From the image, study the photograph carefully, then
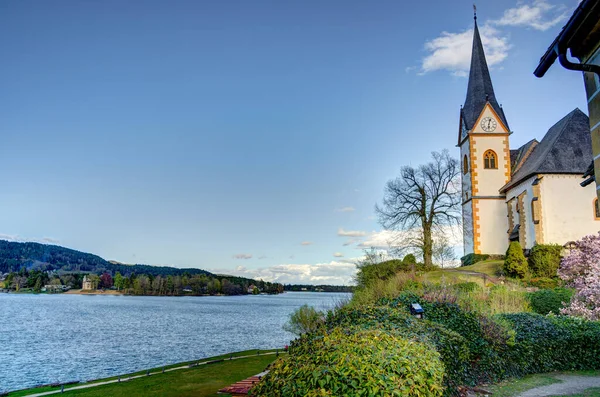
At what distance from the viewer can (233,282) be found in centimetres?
19625

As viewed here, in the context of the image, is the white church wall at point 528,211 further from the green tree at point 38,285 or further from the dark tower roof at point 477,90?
the green tree at point 38,285

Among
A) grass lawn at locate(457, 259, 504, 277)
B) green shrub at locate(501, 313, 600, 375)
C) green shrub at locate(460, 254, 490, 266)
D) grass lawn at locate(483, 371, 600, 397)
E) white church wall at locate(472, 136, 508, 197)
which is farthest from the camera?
white church wall at locate(472, 136, 508, 197)

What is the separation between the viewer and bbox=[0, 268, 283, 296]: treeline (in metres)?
174

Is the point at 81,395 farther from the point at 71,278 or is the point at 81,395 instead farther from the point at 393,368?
the point at 71,278

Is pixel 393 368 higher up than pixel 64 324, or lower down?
higher up

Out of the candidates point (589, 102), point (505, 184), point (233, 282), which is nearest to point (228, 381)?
point (589, 102)

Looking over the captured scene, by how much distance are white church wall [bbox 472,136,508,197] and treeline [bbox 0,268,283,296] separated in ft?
504

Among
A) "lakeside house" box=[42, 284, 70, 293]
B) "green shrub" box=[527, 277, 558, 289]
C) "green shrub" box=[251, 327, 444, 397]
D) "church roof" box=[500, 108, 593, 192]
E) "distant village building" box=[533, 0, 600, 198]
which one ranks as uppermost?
"church roof" box=[500, 108, 593, 192]

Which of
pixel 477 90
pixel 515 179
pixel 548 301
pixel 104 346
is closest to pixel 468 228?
pixel 515 179

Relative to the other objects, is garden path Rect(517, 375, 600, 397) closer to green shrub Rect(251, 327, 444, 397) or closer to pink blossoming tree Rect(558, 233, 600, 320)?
green shrub Rect(251, 327, 444, 397)

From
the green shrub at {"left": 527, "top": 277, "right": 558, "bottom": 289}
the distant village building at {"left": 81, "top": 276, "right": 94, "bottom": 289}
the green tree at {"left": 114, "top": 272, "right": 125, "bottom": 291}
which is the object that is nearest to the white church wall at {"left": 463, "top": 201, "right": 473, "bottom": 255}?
the green shrub at {"left": 527, "top": 277, "right": 558, "bottom": 289}

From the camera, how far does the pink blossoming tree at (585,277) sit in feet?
51.1

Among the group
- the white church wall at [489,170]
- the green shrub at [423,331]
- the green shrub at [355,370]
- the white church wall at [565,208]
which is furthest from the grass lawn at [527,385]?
the white church wall at [489,170]

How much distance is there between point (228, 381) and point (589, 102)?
1524cm
